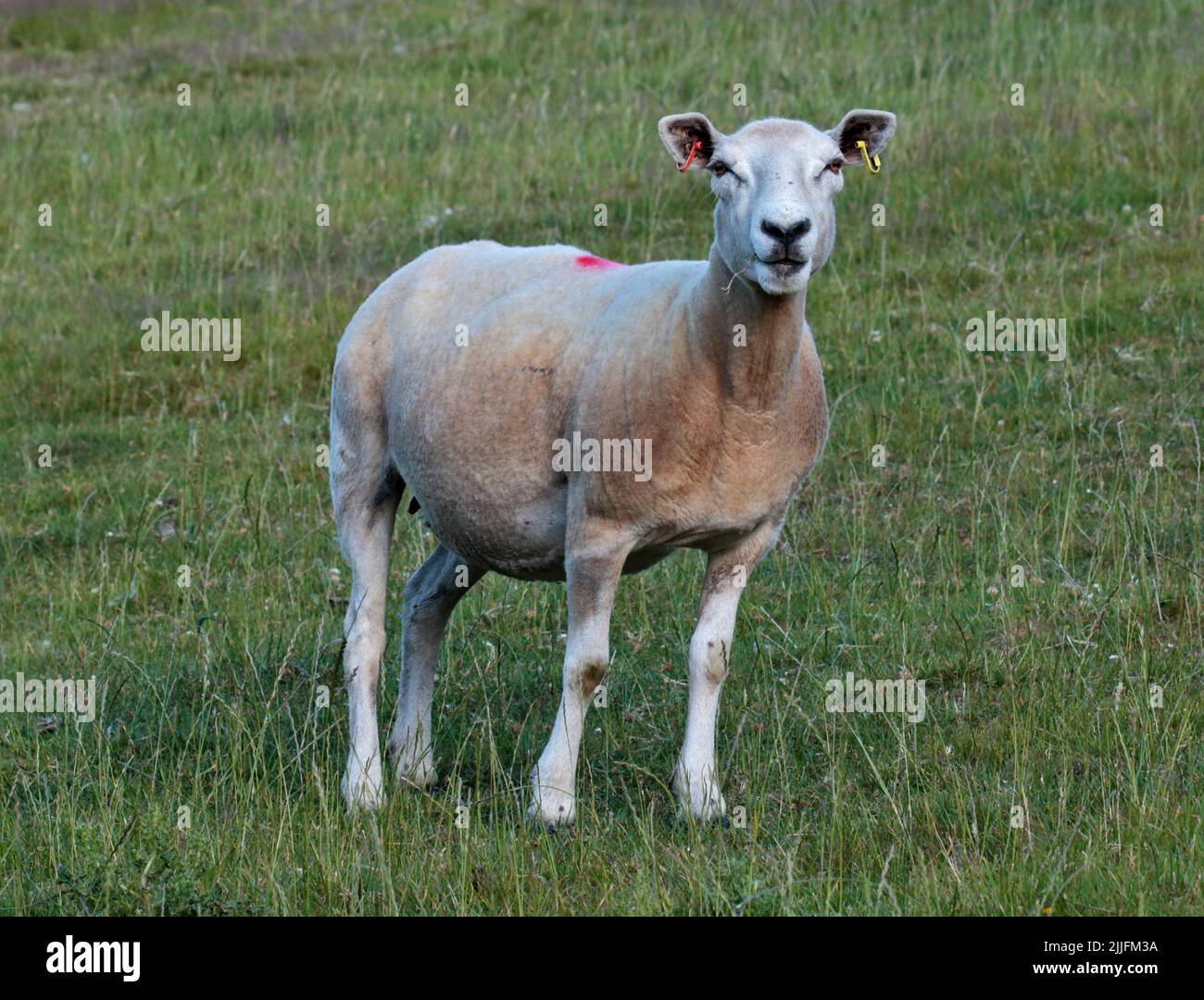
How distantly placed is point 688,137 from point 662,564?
10.3 feet

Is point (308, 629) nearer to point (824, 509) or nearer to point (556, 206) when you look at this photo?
point (824, 509)

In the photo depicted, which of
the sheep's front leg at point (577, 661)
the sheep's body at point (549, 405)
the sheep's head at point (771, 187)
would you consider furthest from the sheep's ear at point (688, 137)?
the sheep's front leg at point (577, 661)

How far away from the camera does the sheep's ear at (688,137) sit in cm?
576

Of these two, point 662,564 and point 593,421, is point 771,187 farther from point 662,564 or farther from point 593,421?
point 662,564

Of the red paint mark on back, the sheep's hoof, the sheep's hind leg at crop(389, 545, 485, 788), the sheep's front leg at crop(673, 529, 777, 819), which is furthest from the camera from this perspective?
the sheep's hind leg at crop(389, 545, 485, 788)

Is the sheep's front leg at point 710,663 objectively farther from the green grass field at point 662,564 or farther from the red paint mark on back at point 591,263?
the red paint mark on back at point 591,263

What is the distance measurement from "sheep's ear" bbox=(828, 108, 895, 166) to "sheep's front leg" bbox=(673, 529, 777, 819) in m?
1.30

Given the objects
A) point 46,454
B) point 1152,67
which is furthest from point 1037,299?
point 46,454

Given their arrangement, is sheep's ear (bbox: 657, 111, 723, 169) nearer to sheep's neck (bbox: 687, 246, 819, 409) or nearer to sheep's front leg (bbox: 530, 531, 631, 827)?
sheep's neck (bbox: 687, 246, 819, 409)

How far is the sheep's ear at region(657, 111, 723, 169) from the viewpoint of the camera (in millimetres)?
5762

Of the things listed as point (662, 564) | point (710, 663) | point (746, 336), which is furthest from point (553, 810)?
point (662, 564)

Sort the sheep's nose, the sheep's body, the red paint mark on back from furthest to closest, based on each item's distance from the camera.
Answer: the red paint mark on back → the sheep's body → the sheep's nose

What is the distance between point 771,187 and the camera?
5.42 metres

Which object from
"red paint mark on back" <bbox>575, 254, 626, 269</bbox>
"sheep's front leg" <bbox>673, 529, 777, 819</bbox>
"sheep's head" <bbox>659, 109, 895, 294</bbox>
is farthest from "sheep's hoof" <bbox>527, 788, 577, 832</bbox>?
"red paint mark on back" <bbox>575, 254, 626, 269</bbox>
